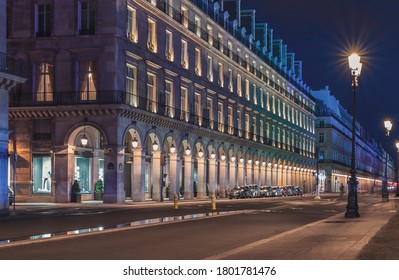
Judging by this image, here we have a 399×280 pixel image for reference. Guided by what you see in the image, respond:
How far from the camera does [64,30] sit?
5278cm

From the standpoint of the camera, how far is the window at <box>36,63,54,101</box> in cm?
5303

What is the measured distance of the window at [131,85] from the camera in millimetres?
53781

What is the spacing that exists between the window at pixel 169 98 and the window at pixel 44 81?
11.8 metres

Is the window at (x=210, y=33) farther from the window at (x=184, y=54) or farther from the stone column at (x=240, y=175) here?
the stone column at (x=240, y=175)

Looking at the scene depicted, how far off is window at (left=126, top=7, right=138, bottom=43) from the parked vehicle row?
2361 centimetres

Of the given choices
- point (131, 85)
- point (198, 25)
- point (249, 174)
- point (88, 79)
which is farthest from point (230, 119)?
point (88, 79)

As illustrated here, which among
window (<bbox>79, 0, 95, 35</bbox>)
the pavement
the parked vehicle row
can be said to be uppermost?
window (<bbox>79, 0, 95, 35</bbox>)

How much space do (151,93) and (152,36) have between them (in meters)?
4.65

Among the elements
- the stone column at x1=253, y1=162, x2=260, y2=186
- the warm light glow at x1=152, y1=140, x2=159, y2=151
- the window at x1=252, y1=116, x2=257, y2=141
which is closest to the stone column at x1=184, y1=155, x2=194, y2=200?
the warm light glow at x1=152, y1=140, x2=159, y2=151

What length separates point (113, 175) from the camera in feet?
167

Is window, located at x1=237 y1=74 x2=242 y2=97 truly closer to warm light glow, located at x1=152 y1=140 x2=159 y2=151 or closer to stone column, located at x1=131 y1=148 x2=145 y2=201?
warm light glow, located at x1=152 y1=140 x2=159 y2=151

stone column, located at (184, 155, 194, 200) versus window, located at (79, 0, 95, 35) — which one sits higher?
window, located at (79, 0, 95, 35)

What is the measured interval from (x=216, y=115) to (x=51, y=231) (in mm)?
52355

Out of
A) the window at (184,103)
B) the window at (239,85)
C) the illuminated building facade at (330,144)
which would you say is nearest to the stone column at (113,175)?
the window at (184,103)
